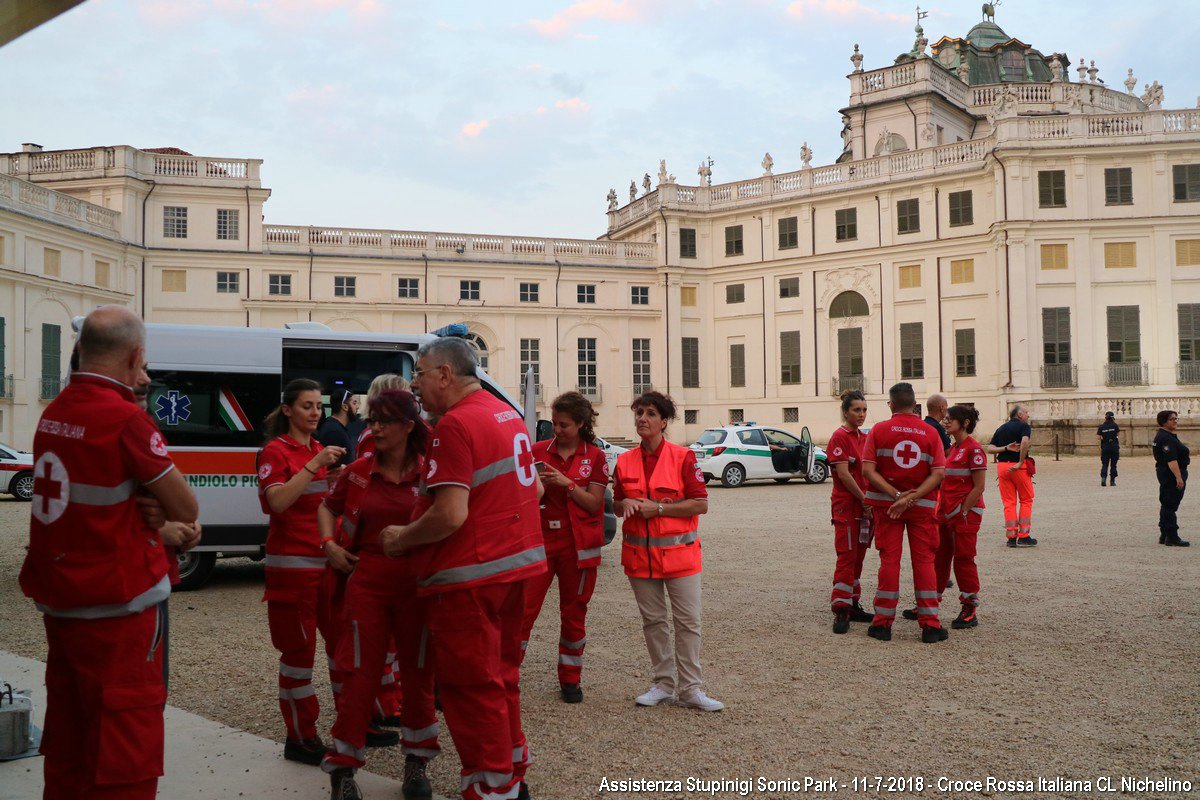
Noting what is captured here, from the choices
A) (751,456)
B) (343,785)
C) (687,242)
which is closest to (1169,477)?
(343,785)

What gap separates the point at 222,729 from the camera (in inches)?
197

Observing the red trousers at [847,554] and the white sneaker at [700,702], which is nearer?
the white sneaker at [700,702]

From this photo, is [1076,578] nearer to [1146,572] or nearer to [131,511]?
[1146,572]

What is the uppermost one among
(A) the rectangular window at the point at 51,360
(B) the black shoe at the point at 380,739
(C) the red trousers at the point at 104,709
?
(A) the rectangular window at the point at 51,360

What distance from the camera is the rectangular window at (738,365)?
154ft

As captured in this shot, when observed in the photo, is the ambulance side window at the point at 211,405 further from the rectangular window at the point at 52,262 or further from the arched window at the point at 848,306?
the arched window at the point at 848,306

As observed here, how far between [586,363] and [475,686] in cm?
4341

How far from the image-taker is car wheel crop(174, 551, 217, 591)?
986cm

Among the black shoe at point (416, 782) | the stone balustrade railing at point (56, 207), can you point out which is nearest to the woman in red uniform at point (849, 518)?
the black shoe at point (416, 782)

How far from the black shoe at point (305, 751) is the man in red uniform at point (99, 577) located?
1489 mm

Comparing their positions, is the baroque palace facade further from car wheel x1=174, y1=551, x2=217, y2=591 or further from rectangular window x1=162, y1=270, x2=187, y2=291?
car wheel x1=174, y1=551, x2=217, y2=591

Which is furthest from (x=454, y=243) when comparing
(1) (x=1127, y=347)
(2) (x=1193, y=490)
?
(2) (x=1193, y=490)

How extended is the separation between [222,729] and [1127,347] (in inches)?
1674

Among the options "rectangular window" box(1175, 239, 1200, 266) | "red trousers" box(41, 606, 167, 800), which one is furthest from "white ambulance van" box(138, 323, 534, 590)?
"rectangular window" box(1175, 239, 1200, 266)
